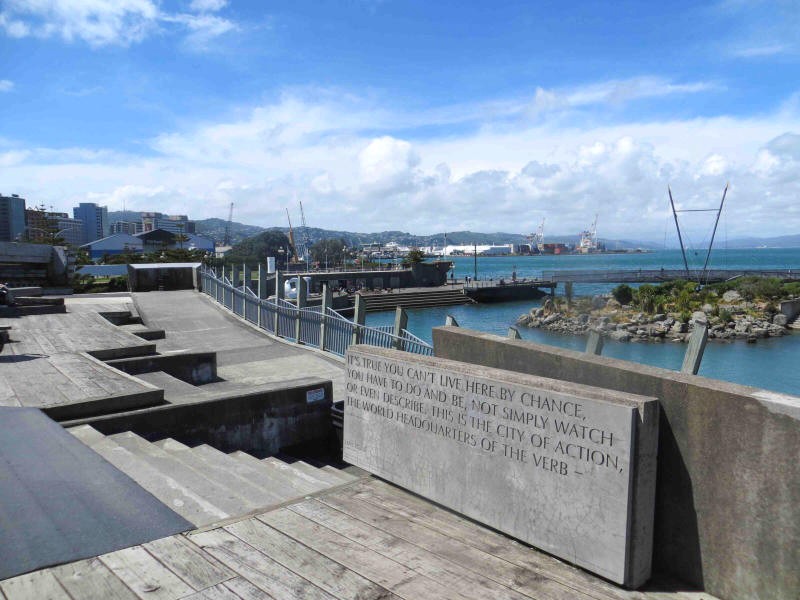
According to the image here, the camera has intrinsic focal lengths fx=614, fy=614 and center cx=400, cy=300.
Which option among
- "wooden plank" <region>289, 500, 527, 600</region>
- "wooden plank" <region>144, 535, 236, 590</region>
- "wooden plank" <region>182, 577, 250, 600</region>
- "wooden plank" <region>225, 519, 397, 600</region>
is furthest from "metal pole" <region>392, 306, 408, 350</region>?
"wooden plank" <region>182, 577, 250, 600</region>

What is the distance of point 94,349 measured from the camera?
976 centimetres

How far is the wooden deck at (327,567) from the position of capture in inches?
124

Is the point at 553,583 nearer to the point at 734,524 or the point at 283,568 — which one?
the point at 734,524

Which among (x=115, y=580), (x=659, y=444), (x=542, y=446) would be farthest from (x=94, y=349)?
(x=659, y=444)

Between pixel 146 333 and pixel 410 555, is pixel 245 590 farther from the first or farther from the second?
pixel 146 333

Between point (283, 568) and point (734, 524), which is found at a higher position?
point (734, 524)

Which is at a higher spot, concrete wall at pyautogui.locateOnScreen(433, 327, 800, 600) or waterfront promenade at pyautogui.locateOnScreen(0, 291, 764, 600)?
concrete wall at pyautogui.locateOnScreen(433, 327, 800, 600)

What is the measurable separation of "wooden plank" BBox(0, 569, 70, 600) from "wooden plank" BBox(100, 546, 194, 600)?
271 mm

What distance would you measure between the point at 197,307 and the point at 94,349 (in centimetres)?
945

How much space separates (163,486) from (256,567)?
5.11ft

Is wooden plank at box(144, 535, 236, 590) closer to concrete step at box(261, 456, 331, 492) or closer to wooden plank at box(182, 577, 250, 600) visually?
wooden plank at box(182, 577, 250, 600)

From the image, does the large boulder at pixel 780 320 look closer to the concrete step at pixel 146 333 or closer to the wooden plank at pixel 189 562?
the concrete step at pixel 146 333

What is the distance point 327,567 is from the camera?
3492 millimetres

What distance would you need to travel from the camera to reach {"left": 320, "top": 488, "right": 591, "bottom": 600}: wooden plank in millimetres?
3391
